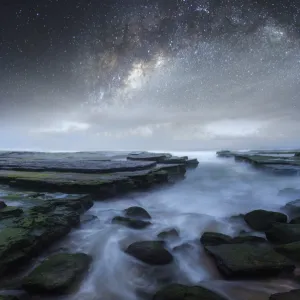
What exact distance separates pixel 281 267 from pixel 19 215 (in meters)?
4.78

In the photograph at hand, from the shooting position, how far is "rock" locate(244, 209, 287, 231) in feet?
17.9

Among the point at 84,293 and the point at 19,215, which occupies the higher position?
the point at 19,215

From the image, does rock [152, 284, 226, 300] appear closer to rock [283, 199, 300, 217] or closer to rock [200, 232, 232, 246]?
rock [200, 232, 232, 246]

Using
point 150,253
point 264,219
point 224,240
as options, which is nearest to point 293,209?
point 264,219

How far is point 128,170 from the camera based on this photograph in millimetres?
11586

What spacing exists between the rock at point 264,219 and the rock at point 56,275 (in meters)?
4.06

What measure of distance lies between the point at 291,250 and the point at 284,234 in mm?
737

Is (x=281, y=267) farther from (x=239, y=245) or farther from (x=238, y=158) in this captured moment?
(x=238, y=158)

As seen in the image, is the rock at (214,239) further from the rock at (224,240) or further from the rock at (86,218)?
the rock at (86,218)

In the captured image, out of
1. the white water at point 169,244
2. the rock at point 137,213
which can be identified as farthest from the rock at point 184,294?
the rock at point 137,213

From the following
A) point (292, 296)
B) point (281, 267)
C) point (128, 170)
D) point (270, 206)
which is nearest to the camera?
point (292, 296)

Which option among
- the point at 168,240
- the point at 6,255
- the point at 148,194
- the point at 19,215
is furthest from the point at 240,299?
the point at 148,194

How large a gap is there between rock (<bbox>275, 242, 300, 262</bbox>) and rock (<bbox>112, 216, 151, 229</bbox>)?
295cm

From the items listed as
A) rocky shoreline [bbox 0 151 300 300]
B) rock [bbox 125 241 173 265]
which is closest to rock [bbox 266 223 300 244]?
rocky shoreline [bbox 0 151 300 300]
